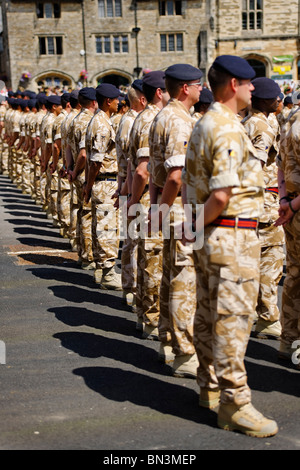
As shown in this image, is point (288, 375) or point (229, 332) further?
point (288, 375)

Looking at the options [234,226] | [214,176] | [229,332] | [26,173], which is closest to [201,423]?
[229,332]

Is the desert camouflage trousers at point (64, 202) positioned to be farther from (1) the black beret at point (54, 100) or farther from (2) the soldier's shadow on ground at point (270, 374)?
(2) the soldier's shadow on ground at point (270, 374)

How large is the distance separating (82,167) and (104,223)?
3.80 feet

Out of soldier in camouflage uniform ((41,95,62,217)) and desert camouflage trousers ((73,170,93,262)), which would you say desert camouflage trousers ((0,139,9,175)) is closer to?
soldier in camouflage uniform ((41,95,62,217))

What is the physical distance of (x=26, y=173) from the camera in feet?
62.2

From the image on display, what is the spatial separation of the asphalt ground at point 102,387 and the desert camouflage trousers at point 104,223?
49 centimetres

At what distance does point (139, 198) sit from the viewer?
6.61m

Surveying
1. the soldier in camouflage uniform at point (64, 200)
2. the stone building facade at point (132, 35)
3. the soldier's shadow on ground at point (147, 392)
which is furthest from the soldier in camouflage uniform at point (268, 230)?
the stone building facade at point (132, 35)

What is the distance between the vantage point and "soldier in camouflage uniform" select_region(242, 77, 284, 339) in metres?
6.36

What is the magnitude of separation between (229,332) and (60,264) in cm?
612

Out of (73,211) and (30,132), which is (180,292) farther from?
(30,132)

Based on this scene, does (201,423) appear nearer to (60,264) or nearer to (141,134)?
(141,134)

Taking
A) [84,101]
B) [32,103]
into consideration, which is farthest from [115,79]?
[84,101]

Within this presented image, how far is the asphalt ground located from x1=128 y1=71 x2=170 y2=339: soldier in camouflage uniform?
29 cm
